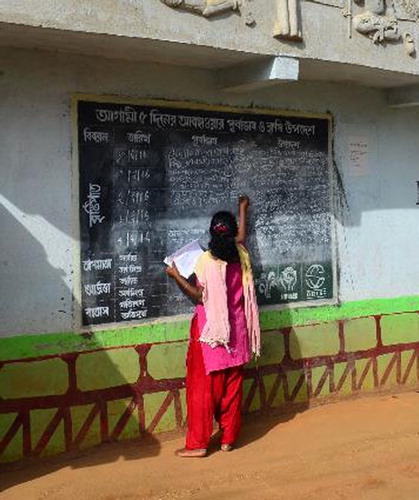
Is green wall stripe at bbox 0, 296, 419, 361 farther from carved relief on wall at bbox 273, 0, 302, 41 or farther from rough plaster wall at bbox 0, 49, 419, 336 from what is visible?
carved relief on wall at bbox 273, 0, 302, 41

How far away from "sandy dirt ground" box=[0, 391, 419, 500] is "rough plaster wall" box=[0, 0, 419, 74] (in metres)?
2.71

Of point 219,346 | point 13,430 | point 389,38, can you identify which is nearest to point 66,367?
point 13,430

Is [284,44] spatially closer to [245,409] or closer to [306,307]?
[306,307]

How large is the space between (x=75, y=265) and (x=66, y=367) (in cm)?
67

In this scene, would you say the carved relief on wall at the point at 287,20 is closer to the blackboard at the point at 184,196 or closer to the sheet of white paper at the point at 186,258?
the blackboard at the point at 184,196

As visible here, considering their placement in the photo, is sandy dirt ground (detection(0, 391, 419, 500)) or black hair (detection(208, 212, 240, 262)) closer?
sandy dirt ground (detection(0, 391, 419, 500))

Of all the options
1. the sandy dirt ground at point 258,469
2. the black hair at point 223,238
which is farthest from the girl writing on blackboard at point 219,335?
the sandy dirt ground at point 258,469

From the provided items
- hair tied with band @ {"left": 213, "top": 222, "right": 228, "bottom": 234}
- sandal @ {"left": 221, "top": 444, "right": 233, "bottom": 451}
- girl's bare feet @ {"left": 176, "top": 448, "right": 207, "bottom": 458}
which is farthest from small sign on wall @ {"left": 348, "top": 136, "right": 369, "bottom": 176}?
girl's bare feet @ {"left": 176, "top": 448, "right": 207, "bottom": 458}

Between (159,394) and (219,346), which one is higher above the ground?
(219,346)

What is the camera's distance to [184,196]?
570 centimetres

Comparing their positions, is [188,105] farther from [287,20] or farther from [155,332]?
[155,332]

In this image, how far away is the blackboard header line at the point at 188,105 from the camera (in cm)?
521

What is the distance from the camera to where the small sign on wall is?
22.0ft

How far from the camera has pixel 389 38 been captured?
6070 millimetres
